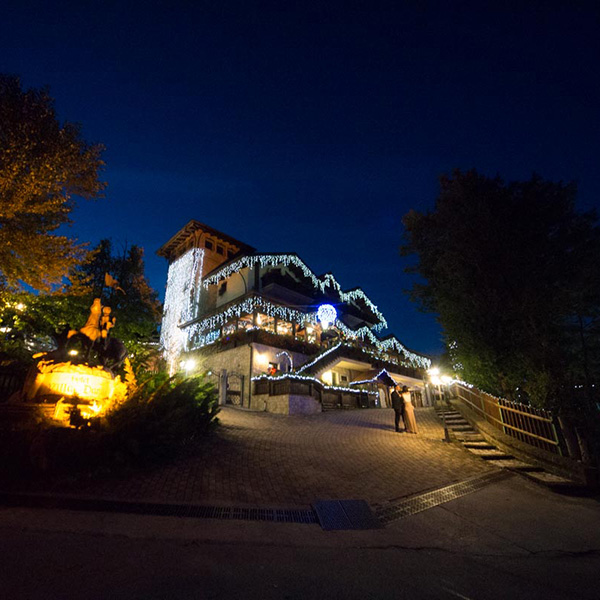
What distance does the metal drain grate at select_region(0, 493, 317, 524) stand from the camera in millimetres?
4598

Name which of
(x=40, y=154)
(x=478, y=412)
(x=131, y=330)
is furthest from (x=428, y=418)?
(x=40, y=154)

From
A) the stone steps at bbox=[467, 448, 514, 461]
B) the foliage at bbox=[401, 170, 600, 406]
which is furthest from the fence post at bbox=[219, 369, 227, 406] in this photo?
the stone steps at bbox=[467, 448, 514, 461]

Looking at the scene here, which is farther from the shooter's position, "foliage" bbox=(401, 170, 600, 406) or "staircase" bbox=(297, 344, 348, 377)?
"staircase" bbox=(297, 344, 348, 377)

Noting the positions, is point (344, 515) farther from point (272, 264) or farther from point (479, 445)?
point (272, 264)

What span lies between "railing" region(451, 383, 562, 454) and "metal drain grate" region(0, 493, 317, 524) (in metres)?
7.32

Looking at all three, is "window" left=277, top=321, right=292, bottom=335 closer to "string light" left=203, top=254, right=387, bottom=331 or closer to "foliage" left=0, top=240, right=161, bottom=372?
"string light" left=203, top=254, right=387, bottom=331

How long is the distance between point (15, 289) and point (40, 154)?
4.64 metres

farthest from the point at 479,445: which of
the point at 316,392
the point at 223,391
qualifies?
the point at 223,391

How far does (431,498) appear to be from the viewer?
627 cm

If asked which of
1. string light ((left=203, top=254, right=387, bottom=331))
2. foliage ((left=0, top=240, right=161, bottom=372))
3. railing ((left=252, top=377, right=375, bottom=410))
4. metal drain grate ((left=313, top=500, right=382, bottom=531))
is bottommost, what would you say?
metal drain grate ((left=313, top=500, right=382, bottom=531))

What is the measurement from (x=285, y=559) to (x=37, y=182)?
12.4 metres

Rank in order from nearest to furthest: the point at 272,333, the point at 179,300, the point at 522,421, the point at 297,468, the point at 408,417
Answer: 1. the point at 297,468
2. the point at 522,421
3. the point at 408,417
4. the point at 272,333
5. the point at 179,300

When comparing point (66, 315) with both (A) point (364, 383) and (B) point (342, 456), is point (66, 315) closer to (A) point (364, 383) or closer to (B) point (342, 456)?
(B) point (342, 456)

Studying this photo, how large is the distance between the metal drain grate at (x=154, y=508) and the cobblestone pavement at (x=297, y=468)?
0.28m
